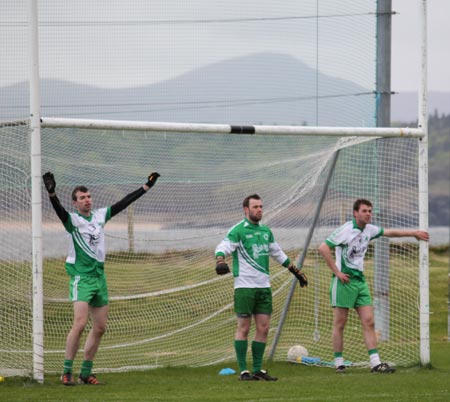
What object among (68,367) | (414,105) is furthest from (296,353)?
(414,105)

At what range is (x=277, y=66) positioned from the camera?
64.0ft

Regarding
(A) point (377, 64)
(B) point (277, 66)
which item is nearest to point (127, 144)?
(A) point (377, 64)

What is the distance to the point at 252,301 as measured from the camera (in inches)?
457

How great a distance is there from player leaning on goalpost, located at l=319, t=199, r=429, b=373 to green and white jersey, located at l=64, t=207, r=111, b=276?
271cm

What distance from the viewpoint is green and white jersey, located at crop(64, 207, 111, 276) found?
11227 millimetres

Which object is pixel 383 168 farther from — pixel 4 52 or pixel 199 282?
pixel 4 52

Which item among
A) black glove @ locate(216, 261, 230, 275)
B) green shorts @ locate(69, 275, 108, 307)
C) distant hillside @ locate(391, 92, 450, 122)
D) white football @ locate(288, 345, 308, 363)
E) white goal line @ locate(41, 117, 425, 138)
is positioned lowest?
white football @ locate(288, 345, 308, 363)

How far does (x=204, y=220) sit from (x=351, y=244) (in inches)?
98.8

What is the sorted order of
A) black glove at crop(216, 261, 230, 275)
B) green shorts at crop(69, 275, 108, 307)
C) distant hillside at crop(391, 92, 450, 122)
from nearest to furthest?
1. black glove at crop(216, 261, 230, 275)
2. green shorts at crop(69, 275, 108, 307)
3. distant hillside at crop(391, 92, 450, 122)

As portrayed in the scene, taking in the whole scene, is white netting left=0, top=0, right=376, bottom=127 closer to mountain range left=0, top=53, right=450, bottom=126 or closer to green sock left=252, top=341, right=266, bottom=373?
mountain range left=0, top=53, right=450, bottom=126

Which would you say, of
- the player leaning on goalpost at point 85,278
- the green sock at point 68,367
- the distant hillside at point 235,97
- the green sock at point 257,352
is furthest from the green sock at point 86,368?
the distant hillside at point 235,97

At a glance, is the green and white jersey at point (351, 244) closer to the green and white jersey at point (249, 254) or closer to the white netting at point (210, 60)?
the green and white jersey at point (249, 254)

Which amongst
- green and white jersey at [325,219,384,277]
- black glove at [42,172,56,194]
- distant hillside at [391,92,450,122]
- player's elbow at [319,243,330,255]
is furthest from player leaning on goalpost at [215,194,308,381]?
distant hillside at [391,92,450,122]

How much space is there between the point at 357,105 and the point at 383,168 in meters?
2.67
